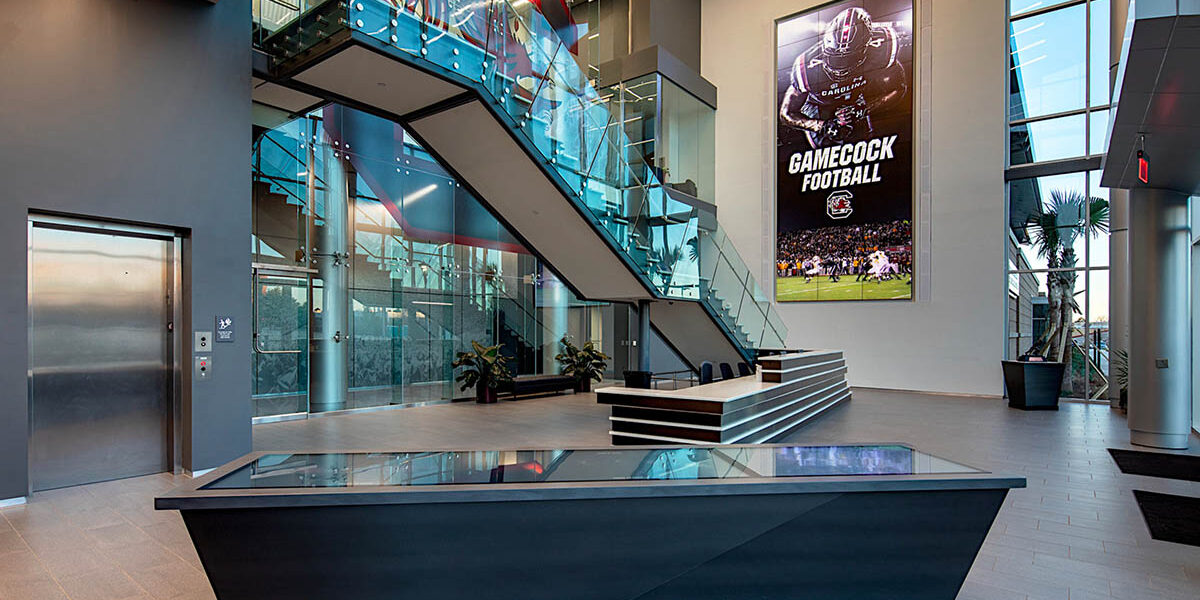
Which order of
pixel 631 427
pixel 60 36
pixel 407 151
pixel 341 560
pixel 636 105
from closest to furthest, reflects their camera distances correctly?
pixel 341 560
pixel 60 36
pixel 631 427
pixel 407 151
pixel 636 105

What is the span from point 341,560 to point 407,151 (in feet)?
34.8

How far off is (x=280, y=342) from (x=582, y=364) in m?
5.90


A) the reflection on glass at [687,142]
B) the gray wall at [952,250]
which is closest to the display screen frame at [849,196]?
the gray wall at [952,250]

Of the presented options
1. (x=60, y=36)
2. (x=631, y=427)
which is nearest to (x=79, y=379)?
(x=60, y=36)

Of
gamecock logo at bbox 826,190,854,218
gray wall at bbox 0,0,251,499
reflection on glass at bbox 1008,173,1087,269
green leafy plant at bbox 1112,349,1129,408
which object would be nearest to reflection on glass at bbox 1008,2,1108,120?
reflection on glass at bbox 1008,173,1087,269

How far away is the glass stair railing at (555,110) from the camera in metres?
6.44

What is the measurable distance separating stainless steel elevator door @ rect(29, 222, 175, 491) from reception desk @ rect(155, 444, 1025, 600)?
4.32 meters

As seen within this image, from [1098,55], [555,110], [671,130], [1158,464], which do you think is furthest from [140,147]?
[1098,55]

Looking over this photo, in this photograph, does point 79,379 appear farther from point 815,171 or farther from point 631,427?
point 815,171

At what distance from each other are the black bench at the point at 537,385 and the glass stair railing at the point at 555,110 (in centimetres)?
361

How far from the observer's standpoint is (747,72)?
648 inches

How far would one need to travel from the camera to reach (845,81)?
1512 cm

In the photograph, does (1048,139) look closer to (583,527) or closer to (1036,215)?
(1036,215)

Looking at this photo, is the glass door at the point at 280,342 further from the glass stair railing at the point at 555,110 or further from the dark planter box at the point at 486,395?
the glass stair railing at the point at 555,110
